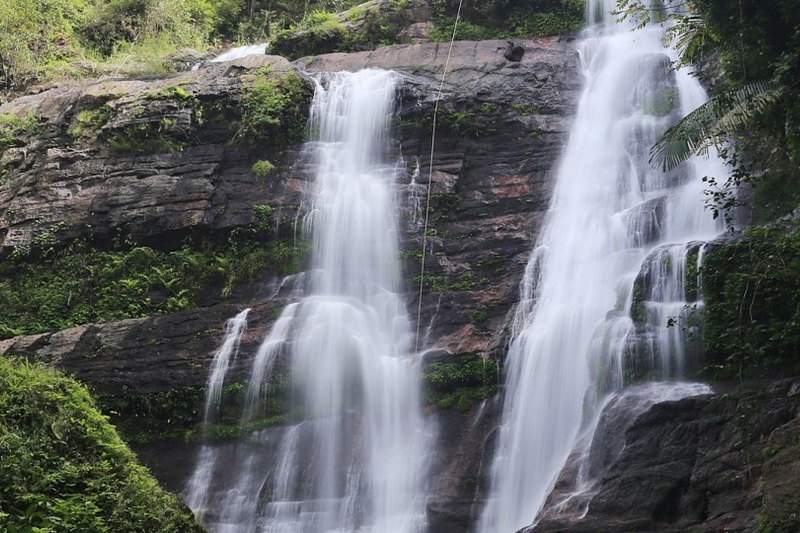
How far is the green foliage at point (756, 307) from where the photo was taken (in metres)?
10.2

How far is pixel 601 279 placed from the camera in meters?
14.0

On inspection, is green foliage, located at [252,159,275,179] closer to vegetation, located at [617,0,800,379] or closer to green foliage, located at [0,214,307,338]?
green foliage, located at [0,214,307,338]

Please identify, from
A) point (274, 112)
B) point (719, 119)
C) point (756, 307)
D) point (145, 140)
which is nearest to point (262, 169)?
point (274, 112)

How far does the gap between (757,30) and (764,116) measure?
1312 mm

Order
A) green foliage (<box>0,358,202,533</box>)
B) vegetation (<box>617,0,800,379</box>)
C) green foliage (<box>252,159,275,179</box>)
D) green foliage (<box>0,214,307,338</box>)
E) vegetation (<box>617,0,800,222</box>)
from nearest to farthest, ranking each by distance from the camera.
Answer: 1. green foliage (<box>0,358,202,533</box>)
2. vegetation (<box>617,0,800,379</box>)
3. vegetation (<box>617,0,800,222</box>)
4. green foliage (<box>0,214,307,338</box>)
5. green foliage (<box>252,159,275,179</box>)

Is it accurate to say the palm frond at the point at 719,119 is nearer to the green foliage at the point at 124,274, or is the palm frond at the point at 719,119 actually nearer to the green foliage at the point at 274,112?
the green foliage at the point at 124,274

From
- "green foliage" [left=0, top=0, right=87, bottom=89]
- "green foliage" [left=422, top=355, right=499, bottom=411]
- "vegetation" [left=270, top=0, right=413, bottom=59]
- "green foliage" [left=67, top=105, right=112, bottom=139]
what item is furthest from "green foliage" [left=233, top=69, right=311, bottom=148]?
"green foliage" [left=0, top=0, right=87, bottom=89]

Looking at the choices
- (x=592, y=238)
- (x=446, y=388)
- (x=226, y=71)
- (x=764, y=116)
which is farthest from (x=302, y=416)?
(x=226, y=71)

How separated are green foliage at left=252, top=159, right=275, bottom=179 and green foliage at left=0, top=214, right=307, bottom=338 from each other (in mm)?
1135

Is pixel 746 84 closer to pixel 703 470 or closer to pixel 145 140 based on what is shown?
pixel 703 470

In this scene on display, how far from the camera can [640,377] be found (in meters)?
11.2

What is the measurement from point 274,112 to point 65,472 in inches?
478

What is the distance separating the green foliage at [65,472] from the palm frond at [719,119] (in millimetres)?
8396

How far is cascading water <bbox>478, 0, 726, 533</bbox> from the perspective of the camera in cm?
1146
